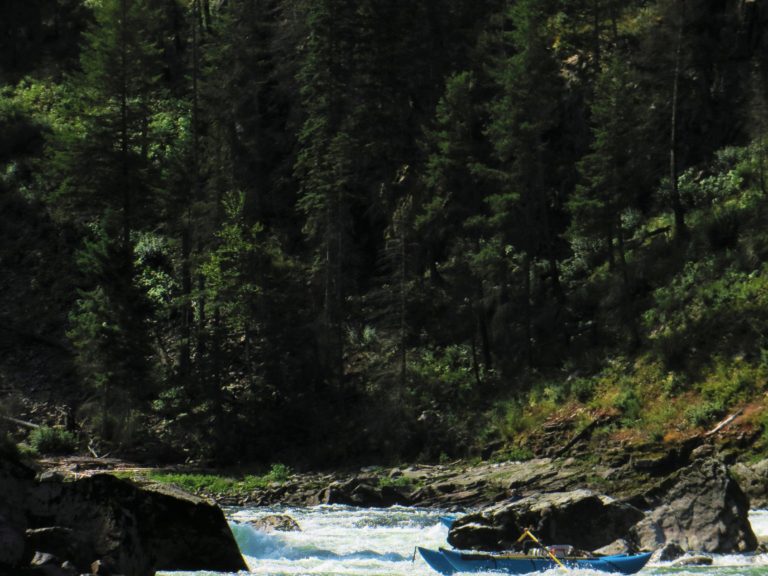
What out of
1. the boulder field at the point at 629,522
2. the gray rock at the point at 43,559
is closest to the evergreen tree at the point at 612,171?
the boulder field at the point at 629,522

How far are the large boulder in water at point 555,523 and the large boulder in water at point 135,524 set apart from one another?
5234 millimetres

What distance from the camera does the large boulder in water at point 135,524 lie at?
54.7ft

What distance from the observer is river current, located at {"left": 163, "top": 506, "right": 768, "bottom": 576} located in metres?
20.0

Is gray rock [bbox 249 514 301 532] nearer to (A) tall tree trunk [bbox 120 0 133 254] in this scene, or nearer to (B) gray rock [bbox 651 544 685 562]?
(B) gray rock [bbox 651 544 685 562]

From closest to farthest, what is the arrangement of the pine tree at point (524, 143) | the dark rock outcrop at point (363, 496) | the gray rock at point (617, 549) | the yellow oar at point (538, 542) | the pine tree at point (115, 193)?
the yellow oar at point (538, 542), the gray rock at point (617, 549), the dark rock outcrop at point (363, 496), the pine tree at point (524, 143), the pine tree at point (115, 193)

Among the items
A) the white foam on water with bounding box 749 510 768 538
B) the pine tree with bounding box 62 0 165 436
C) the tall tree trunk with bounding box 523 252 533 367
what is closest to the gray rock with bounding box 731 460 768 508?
the white foam on water with bounding box 749 510 768 538

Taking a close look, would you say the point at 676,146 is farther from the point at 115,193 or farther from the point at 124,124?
the point at 115,193

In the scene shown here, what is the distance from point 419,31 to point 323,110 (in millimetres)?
6079

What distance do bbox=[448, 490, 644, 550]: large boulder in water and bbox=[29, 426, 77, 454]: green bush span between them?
20.1 meters

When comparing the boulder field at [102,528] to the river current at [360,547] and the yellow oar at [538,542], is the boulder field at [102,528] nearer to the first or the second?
the river current at [360,547]

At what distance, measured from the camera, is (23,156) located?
2222 inches

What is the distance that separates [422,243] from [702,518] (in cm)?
2281

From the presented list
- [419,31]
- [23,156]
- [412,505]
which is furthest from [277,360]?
[23,156]

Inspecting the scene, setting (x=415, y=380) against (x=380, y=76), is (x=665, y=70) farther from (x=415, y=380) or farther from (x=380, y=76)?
(x=415, y=380)
